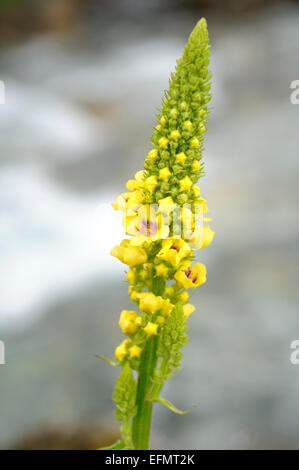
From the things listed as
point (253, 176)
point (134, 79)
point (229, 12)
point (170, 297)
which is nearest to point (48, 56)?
point (134, 79)

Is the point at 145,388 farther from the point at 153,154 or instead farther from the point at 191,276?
the point at 153,154

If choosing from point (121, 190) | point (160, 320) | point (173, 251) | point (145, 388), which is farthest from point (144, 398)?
point (121, 190)

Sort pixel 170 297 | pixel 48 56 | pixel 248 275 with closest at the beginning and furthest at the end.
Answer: pixel 170 297, pixel 248 275, pixel 48 56

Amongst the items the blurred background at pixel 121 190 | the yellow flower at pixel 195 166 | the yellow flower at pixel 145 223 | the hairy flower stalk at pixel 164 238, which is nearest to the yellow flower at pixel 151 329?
the hairy flower stalk at pixel 164 238

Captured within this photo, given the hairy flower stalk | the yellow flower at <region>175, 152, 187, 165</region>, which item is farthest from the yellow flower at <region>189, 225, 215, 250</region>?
the yellow flower at <region>175, 152, 187, 165</region>

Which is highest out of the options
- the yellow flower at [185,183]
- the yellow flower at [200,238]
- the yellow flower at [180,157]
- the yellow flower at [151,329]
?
the yellow flower at [180,157]

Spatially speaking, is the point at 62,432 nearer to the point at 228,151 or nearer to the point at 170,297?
the point at 170,297

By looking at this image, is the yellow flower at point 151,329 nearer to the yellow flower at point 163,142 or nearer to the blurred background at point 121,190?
the yellow flower at point 163,142
